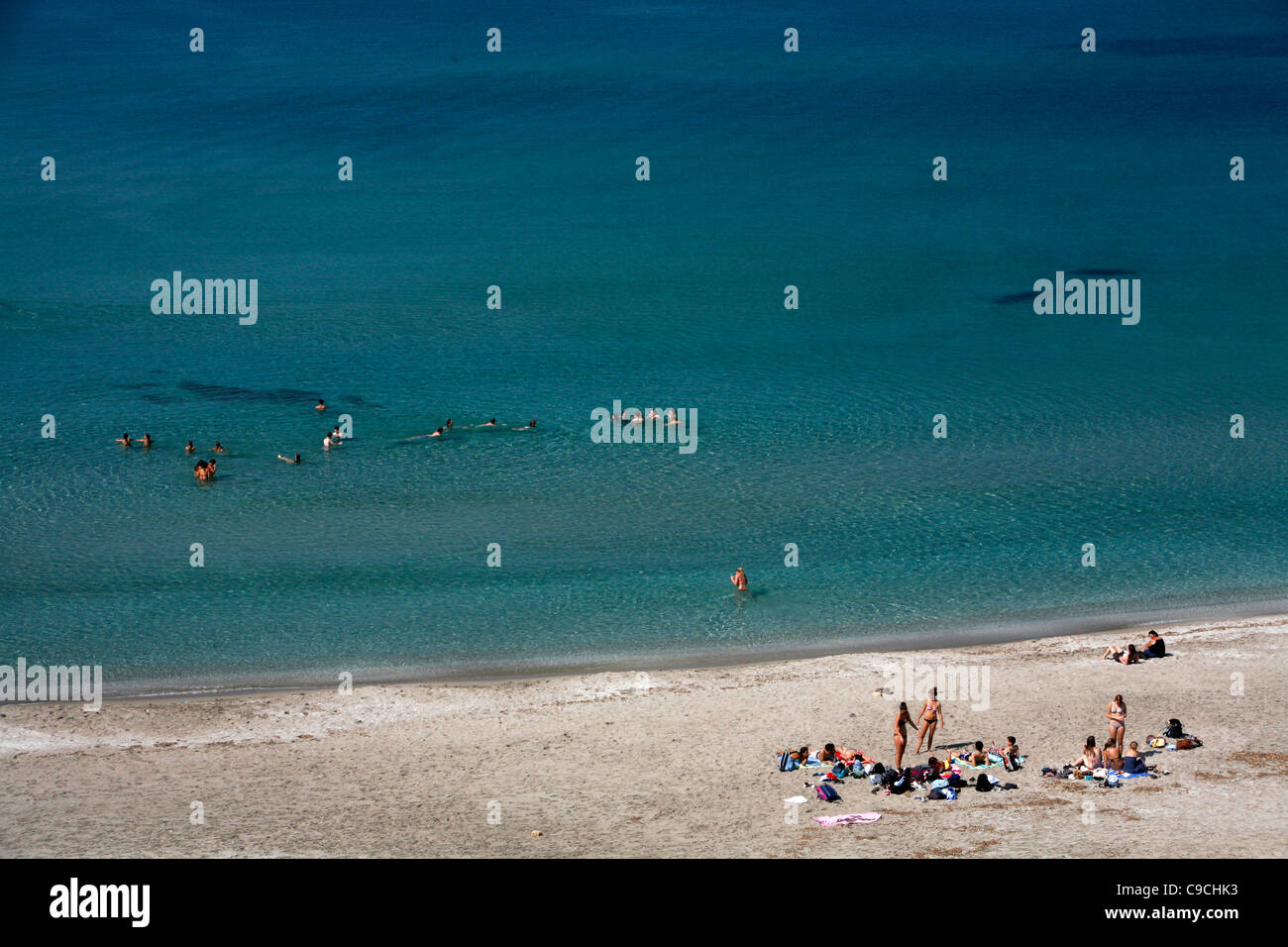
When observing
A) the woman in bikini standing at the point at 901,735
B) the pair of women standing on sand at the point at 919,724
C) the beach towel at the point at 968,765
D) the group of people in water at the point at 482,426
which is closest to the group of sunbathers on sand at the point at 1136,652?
the pair of women standing on sand at the point at 919,724

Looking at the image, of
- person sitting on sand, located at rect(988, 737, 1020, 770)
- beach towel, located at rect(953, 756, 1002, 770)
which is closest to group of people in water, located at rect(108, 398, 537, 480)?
beach towel, located at rect(953, 756, 1002, 770)

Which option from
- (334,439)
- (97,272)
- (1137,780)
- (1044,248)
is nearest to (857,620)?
(1137,780)

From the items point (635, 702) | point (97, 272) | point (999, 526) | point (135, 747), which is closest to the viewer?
point (135, 747)

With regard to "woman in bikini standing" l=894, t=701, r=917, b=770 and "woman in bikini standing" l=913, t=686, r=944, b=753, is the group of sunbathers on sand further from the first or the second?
"woman in bikini standing" l=894, t=701, r=917, b=770

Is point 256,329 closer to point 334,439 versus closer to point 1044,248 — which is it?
point 334,439

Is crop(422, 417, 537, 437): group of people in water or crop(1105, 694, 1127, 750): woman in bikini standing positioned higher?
crop(422, 417, 537, 437): group of people in water

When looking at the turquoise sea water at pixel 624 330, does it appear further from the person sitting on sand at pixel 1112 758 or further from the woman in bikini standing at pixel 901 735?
the person sitting on sand at pixel 1112 758

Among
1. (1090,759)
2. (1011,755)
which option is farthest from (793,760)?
(1090,759)
